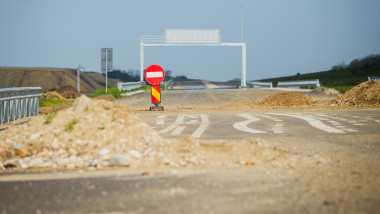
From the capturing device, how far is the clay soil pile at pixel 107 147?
23.5 feet

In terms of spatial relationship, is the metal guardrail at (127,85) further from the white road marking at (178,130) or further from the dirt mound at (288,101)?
the white road marking at (178,130)

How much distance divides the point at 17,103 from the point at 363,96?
15029 millimetres

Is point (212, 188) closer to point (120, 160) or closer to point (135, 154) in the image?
point (120, 160)

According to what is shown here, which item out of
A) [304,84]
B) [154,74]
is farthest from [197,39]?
[154,74]

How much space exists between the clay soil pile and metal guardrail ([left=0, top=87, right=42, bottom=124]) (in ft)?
23.3

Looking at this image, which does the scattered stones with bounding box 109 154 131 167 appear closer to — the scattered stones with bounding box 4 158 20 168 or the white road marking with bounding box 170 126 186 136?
the scattered stones with bounding box 4 158 20 168

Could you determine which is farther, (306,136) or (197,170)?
(306,136)

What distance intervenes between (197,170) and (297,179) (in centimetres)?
141

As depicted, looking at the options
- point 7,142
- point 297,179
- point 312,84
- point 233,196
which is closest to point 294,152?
point 297,179

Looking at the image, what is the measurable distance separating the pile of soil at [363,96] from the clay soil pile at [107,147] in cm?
1452

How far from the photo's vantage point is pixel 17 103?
55.4 feet

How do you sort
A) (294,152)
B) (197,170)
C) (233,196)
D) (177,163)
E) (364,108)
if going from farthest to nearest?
(364,108) < (294,152) < (177,163) < (197,170) < (233,196)

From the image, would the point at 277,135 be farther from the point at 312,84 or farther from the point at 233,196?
the point at 312,84

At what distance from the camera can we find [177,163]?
703 centimetres
